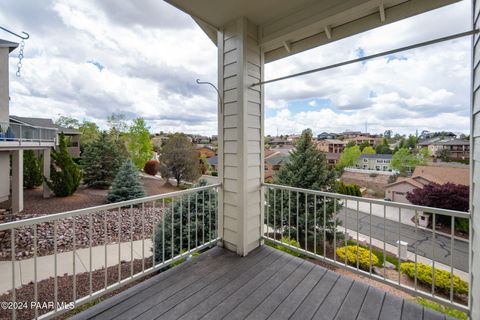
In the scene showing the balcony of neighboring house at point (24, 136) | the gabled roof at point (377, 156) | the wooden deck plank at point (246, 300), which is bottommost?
the wooden deck plank at point (246, 300)

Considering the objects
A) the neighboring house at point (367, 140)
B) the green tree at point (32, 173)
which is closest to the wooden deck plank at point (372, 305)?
the neighboring house at point (367, 140)

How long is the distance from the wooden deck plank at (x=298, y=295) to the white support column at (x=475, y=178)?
1033 millimetres

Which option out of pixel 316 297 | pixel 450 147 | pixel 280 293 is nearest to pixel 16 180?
pixel 280 293

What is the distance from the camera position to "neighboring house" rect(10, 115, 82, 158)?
732cm

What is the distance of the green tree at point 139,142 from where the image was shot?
11406mm

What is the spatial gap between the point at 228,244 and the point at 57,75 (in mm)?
5996

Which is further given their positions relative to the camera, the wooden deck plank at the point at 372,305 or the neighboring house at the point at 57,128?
the neighboring house at the point at 57,128

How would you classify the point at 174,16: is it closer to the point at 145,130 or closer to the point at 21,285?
the point at 21,285

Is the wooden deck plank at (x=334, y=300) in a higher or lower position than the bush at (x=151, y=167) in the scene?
lower

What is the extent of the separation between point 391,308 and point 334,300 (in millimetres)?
412

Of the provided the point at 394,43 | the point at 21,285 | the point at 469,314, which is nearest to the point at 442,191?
the point at 469,314

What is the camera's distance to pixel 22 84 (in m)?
4.34

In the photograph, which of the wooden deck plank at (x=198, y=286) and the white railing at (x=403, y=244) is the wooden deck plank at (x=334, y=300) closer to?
the white railing at (x=403, y=244)

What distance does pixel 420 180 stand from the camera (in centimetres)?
228
